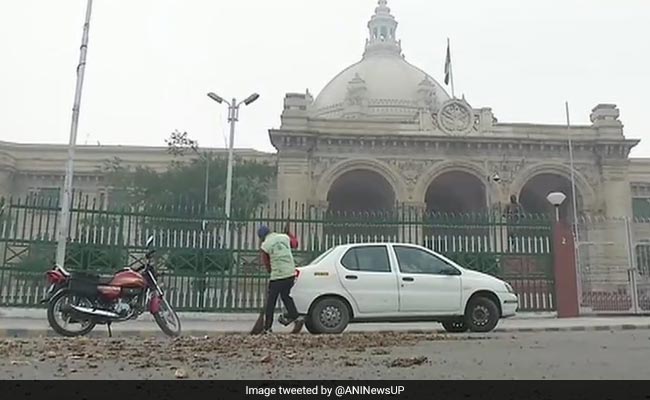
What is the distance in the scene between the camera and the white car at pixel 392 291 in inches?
341

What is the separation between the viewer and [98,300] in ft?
27.8

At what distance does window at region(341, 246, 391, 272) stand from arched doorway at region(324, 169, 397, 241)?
152 inches

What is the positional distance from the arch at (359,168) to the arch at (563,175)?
5790 millimetres

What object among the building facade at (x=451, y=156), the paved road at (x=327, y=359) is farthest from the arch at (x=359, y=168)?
the paved road at (x=327, y=359)

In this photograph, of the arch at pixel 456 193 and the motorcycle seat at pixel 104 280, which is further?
the arch at pixel 456 193

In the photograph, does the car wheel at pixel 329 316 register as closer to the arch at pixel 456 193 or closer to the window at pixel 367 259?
the window at pixel 367 259

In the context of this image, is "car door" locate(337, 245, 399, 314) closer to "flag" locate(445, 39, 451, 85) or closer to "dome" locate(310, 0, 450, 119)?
"dome" locate(310, 0, 450, 119)

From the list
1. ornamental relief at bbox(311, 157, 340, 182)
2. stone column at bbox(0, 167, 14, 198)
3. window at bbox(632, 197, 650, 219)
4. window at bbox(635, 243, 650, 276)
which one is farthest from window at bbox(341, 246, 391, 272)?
stone column at bbox(0, 167, 14, 198)

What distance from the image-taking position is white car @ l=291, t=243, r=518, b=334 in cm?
867

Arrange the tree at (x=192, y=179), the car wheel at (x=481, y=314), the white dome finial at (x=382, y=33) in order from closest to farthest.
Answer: the car wheel at (x=481, y=314) → the tree at (x=192, y=179) → the white dome finial at (x=382, y=33)

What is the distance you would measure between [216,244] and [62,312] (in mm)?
4380

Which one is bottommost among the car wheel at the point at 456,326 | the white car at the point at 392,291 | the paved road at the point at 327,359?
the paved road at the point at 327,359

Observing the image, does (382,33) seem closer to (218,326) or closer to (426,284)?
(218,326)

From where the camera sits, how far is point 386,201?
3441 cm
